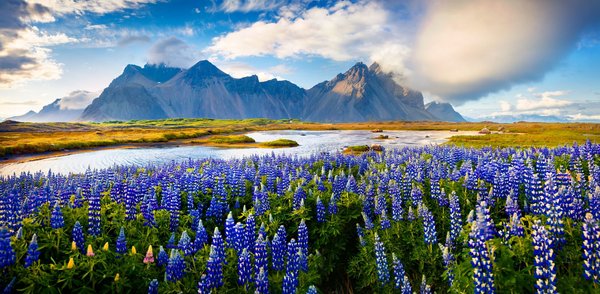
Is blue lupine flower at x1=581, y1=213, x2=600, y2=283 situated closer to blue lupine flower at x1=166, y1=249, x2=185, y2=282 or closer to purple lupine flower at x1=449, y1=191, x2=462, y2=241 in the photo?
purple lupine flower at x1=449, y1=191, x2=462, y2=241

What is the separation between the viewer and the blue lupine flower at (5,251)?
5160 mm

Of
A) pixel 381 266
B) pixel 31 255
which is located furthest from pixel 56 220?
pixel 381 266

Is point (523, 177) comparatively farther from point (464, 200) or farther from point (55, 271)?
point (55, 271)

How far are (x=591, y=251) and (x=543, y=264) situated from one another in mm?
780

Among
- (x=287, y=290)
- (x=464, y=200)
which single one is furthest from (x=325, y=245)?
(x=464, y=200)

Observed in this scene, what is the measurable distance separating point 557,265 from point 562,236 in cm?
54

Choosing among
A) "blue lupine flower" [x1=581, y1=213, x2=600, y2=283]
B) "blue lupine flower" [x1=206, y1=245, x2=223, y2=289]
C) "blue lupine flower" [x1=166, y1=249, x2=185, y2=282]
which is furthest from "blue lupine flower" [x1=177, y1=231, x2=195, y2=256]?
"blue lupine flower" [x1=581, y1=213, x2=600, y2=283]

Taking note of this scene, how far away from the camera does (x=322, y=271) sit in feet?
25.1

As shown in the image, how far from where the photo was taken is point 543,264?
4.77 meters

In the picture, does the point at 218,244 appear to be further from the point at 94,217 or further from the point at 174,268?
the point at 94,217

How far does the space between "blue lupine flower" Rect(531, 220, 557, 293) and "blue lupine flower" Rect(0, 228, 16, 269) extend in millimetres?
8377

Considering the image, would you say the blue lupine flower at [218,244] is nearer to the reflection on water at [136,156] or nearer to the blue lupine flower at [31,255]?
the blue lupine flower at [31,255]

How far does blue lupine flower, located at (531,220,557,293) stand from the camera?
447cm

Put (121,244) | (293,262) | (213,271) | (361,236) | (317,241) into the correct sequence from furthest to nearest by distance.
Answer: (317,241)
(361,236)
(121,244)
(293,262)
(213,271)
